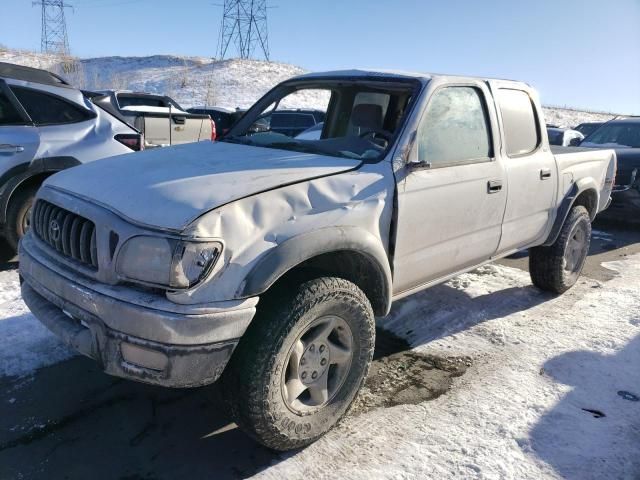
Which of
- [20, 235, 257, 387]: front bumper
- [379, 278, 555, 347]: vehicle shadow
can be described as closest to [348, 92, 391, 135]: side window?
[379, 278, 555, 347]: vehicle shadow

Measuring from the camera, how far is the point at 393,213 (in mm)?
2980

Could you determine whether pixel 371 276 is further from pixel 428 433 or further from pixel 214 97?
pixel 214 97

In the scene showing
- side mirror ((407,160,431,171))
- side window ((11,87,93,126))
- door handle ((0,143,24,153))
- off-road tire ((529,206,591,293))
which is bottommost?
off-road tire ((529,206,591,293))

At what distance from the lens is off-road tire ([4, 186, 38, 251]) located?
483 cm

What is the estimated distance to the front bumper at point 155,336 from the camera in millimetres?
2139

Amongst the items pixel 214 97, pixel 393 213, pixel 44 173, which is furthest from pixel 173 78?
pixel 393 213

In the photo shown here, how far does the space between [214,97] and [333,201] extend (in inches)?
1228

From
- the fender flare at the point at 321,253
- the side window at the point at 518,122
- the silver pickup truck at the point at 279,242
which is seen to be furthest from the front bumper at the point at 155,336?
the side window at the point at 518,122

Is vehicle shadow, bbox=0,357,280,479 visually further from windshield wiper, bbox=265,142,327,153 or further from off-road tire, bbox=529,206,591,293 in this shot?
off-road tire, bbox=529,206,591,293

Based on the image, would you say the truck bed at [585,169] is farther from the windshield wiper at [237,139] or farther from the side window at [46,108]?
the side window at [46,108]

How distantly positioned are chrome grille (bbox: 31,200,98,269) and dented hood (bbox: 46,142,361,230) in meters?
0.12

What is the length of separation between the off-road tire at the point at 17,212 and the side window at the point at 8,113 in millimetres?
622

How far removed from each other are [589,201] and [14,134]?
5494 mm

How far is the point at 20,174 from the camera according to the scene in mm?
4742
